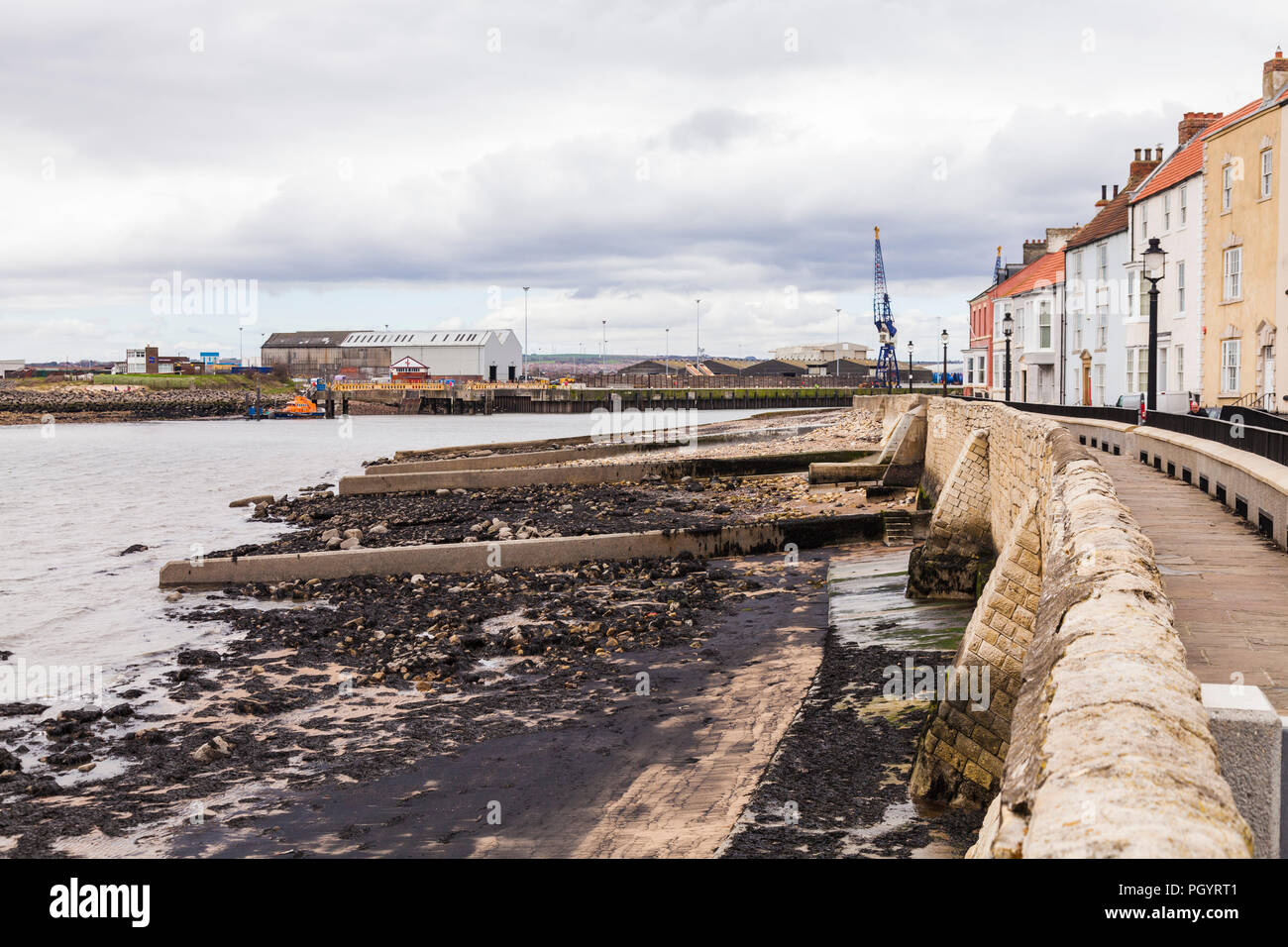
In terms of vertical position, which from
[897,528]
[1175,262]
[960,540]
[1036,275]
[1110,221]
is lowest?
[897,528]

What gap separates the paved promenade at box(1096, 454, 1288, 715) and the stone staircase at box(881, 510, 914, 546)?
5.36 meters

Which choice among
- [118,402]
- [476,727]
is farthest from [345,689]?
[118,402]

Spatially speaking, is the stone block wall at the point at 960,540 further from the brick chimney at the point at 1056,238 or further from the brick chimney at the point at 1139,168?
the brick chimney at the point at 1056,238

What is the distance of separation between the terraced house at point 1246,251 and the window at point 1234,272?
0.03 m

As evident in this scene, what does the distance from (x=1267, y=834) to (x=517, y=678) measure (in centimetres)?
966

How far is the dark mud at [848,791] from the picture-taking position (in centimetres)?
705

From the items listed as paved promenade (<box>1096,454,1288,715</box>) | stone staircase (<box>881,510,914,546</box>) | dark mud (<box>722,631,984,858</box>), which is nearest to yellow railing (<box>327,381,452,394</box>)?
stone staircase (<box>881,510,914,546</box>)

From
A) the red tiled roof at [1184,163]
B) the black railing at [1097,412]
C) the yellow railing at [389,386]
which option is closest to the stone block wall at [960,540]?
the black railing at [1097,412]

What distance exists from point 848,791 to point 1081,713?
16.0ft

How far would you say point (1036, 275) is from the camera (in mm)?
57438

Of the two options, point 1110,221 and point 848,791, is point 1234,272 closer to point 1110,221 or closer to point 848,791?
point 1110,221

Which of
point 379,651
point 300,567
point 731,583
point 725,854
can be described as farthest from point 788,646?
point 300,567

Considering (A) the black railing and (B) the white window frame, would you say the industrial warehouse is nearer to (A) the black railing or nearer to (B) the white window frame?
(A) the black railing

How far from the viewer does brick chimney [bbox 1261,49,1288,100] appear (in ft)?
94.4
